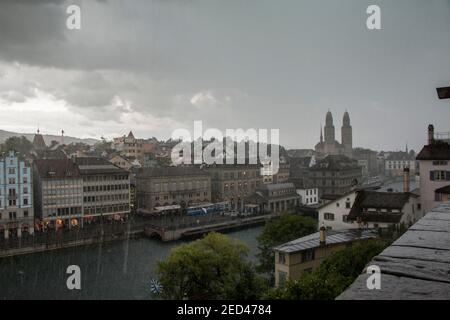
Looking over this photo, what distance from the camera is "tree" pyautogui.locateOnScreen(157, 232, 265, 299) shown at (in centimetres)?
1773

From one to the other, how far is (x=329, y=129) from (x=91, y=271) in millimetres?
123712

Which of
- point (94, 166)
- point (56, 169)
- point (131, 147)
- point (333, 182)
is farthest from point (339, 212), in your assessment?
point (131, 147)

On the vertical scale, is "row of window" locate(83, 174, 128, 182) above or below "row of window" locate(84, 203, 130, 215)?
above

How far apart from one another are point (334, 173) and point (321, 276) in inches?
2297

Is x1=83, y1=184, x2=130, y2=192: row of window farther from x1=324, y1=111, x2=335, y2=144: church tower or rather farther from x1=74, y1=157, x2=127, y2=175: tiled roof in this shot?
x1=324, y1=111, x2=335, y2=144: church tower

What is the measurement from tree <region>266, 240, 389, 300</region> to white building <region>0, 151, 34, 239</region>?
110ft

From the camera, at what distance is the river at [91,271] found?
25250 mm

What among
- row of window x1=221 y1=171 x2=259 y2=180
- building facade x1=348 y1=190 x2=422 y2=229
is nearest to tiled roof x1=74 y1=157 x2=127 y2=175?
row of window x1=221 y1=171 x2=259 y2=180

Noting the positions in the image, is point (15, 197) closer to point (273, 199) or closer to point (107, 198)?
point (107, 198)

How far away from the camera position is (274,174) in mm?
81438
